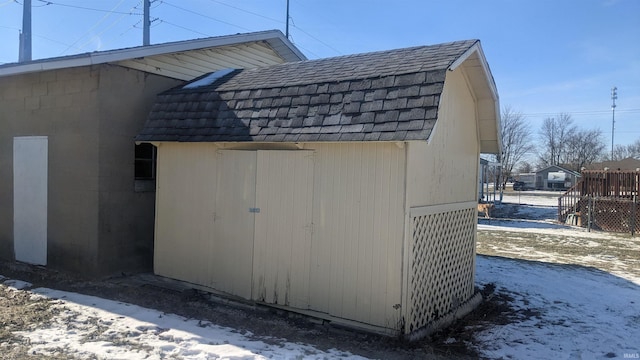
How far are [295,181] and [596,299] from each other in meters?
5.43

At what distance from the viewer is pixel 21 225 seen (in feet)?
27.7

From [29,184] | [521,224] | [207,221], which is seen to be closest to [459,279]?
[207,221]

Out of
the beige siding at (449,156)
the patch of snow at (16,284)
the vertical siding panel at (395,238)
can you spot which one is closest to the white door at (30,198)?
the patch of snow at (16,284)

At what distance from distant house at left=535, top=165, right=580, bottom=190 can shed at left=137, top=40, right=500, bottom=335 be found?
213 ft

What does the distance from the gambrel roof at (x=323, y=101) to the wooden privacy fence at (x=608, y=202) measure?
14.6 metres

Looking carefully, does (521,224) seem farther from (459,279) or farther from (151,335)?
(151,335)

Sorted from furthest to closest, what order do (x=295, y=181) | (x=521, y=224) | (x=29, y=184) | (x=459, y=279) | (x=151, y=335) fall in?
(x=521, y=224) < (x=29, y=184) < (x=459, y=279) < (x=295, y=181) < (x=151, y=335)

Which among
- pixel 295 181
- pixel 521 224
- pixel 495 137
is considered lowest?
pixel 521 224

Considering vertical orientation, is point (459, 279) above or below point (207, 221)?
below

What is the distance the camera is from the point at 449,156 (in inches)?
251

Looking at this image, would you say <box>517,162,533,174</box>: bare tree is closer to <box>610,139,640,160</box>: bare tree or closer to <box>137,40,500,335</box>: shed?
<box>610,139,640,160</box>: bare tree

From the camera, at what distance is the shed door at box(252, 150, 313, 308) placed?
5988 mm

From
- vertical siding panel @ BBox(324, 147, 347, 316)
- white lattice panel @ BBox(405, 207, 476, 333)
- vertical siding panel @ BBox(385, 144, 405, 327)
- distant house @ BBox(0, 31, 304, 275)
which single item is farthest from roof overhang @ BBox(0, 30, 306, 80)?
white lattice panel @ BBox(405, 207, 476, 333)

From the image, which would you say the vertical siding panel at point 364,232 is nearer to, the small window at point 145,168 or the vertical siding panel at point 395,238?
the vertical siding panel at point 395,238
